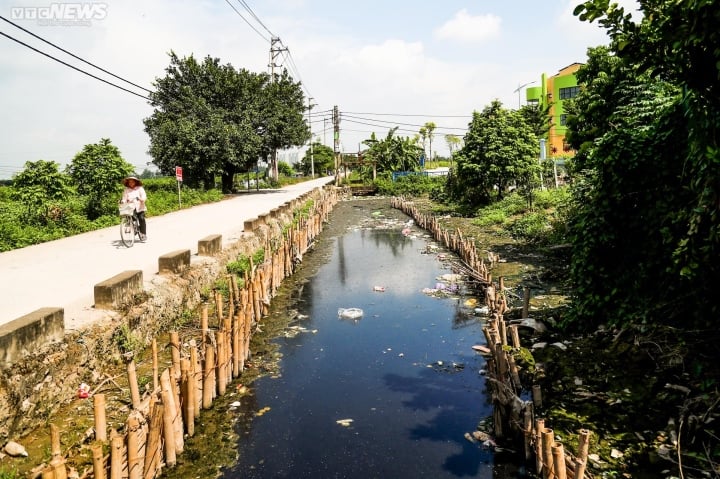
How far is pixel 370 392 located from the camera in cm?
634

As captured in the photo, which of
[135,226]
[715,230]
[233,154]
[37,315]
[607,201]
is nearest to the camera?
[715,230]

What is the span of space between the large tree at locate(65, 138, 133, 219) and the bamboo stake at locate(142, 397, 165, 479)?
14361 millimetres

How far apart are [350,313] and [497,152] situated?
14150 mm

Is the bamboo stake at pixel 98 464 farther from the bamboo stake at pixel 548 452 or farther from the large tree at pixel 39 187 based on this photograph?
the large tree at pixel 39 187

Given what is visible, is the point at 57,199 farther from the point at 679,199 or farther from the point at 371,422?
the point at 679,199

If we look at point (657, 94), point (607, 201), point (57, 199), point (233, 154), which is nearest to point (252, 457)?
point (607, 201)

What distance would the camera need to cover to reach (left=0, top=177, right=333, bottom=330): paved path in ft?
20.6

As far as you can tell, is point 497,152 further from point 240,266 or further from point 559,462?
point 559,462

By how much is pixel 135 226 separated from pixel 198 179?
58.4 ft

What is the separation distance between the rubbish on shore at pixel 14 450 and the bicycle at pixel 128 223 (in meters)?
7.35

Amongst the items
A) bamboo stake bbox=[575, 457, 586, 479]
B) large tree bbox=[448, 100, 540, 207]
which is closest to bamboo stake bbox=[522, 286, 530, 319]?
bamboo stake bbox=[575, 457, 586, 479]

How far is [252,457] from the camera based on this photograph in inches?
193

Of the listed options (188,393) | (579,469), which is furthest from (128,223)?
(579,469)

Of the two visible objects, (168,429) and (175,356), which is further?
(175,356)
